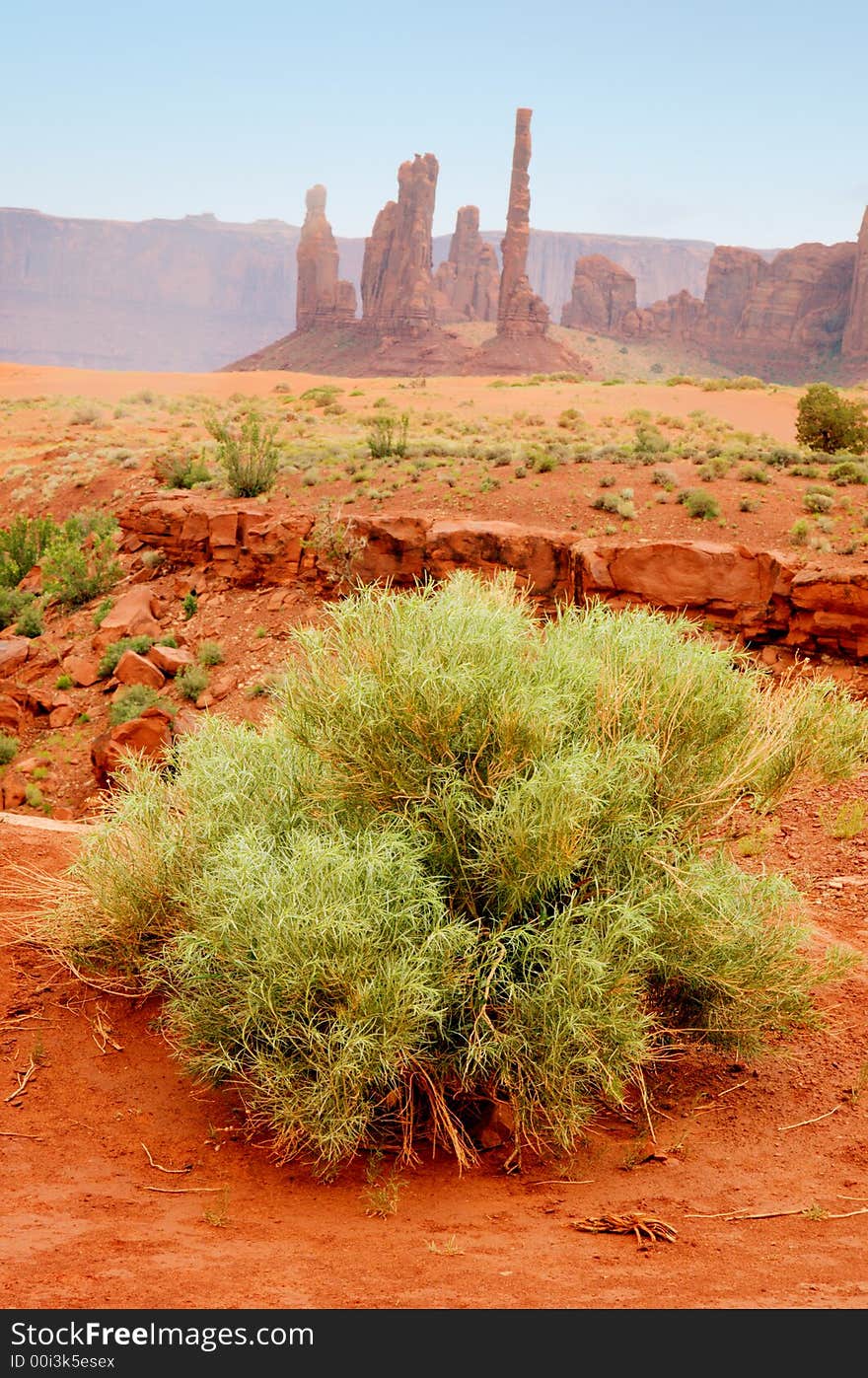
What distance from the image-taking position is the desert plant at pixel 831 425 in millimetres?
22281

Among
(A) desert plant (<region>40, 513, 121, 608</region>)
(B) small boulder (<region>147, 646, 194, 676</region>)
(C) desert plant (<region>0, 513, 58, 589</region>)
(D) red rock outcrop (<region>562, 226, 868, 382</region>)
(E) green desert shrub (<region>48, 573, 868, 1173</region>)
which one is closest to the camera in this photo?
(E) green desert shrub (<region>48, 573, 868, 1173</region>)

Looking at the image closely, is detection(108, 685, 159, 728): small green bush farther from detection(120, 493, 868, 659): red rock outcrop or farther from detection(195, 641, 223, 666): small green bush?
detection(120, 493, 868, 659): red rock outcrop

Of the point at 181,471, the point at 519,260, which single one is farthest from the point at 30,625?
the point at 519,260

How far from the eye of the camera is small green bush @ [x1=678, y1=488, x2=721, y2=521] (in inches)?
676

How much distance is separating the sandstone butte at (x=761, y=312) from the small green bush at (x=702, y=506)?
8272cm

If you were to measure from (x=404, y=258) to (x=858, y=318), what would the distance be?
43567mm

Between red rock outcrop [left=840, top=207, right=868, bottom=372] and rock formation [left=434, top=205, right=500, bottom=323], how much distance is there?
1422 inches

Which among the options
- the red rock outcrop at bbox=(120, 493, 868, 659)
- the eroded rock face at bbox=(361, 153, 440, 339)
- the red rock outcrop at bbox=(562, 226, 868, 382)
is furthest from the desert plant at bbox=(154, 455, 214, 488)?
the red rock outcrop at bbox=(562, 226, 868, 382)

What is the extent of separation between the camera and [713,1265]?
3988mm

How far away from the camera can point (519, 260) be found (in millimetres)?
93938

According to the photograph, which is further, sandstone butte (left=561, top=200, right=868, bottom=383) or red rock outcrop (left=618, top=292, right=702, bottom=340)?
red rock outcrop (left=618, top=292, right=702, bottom=340)

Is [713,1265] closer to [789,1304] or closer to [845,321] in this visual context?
[789,1304]

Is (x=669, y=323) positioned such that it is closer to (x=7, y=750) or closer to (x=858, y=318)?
(x=858, y=318)

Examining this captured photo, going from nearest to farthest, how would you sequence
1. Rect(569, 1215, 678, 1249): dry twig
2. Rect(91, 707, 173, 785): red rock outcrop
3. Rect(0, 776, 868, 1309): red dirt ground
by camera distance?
Rect(0, 776, 868, 1309): red dirt ground < Rect(569, 1215, 678, 1249): dry twig < Rect(91, 707, 173, 785): red rock outcrop
